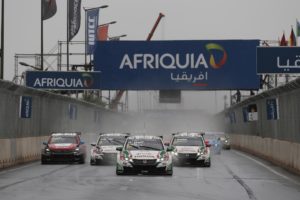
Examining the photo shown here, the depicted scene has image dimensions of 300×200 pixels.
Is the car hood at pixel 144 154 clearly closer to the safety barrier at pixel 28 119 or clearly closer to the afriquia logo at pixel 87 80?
the safety barrier at pixel 28 119

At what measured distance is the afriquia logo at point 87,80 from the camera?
52094 mm

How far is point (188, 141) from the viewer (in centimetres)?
3306

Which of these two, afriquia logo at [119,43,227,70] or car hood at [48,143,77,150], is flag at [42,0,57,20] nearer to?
afriquia logo at [119,43,227,70]

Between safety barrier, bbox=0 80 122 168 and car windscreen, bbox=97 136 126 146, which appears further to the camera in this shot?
car windscreen, bbox=97 136 126 146

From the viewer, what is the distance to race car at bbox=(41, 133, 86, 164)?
3475cm

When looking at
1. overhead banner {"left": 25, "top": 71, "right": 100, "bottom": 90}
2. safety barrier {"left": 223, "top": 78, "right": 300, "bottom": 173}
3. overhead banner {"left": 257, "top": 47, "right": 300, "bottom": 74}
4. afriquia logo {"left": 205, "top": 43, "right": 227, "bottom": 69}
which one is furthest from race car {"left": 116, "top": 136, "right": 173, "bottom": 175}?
overhead banner {"left": 25, "top": 71, "right": 100, "bottom": 90}

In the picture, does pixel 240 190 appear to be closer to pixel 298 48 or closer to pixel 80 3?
pixel 298 48

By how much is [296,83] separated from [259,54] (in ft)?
65.5

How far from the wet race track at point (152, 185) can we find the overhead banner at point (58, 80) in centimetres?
2526

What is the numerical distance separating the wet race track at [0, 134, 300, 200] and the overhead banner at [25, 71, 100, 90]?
82.9ft

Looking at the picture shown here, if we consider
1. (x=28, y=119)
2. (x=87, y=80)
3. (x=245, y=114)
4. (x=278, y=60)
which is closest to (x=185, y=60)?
(x=278, y=60)

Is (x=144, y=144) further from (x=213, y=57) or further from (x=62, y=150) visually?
(x=213, y=57)

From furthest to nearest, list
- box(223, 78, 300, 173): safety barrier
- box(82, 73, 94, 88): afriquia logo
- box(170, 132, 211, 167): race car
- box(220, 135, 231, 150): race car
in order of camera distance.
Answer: box(220, 135, 231, 150): race car → box(82, 73, 94, 88): afriquia logo → box(170, 132, 211, 167): race car → box(223, 78, 300, 173): safety barrier

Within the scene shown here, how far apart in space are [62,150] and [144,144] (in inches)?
359
